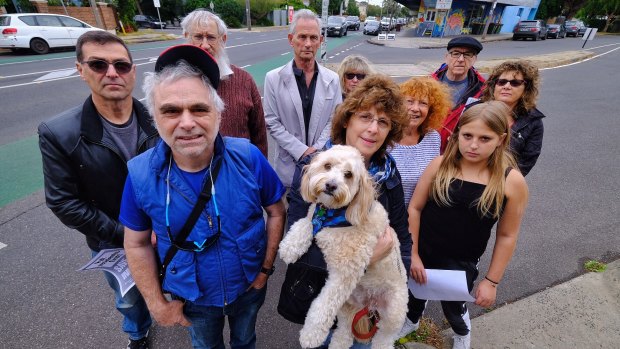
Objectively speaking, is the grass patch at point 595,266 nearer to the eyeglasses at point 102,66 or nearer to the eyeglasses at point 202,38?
the eyeglasses at point 202,38

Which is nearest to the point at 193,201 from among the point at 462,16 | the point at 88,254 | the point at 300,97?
the point at 300,97

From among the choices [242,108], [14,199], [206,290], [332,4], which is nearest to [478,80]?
[242,108]

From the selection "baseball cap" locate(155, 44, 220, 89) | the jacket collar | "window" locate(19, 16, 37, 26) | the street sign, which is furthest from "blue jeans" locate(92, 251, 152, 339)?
the street sign

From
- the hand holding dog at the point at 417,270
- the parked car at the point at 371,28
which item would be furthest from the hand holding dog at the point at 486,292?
the parked car at the point at 371,28

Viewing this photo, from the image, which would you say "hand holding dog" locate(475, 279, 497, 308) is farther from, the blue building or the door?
the blue building

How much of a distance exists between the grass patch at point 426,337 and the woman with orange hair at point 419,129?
124cm

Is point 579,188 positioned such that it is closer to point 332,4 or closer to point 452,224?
point 452,224

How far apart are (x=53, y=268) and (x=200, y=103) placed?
3.19 metres

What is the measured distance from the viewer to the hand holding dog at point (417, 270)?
2318 mm

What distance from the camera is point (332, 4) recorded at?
203 feet

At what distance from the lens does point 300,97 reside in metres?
3.13

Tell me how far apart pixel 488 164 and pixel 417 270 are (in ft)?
3.20

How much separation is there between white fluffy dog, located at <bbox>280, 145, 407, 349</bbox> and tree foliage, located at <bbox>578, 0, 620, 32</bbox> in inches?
2315

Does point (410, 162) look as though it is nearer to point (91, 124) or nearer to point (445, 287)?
point (445, 287)
